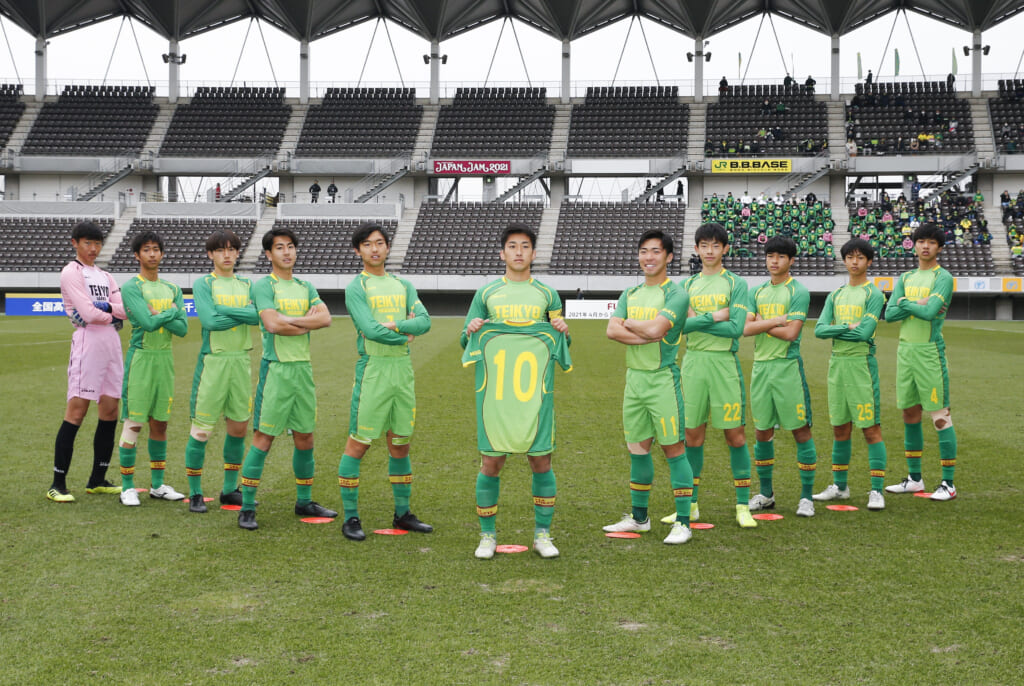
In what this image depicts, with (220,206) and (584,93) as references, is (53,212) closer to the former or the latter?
(220,206)

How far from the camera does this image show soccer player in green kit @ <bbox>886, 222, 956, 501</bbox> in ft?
22.9

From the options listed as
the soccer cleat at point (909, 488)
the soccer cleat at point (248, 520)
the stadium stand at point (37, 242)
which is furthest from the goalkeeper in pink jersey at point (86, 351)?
the stadium stand at point (37, 242)

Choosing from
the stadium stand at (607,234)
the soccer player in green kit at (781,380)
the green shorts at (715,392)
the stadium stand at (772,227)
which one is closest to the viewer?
the green shorts at (715,392)

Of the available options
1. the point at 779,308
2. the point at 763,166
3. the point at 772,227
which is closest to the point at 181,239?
the point at 772,227

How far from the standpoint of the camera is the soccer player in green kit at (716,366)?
5.98m

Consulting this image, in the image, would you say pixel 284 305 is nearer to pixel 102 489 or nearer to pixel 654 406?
pixel 102 489

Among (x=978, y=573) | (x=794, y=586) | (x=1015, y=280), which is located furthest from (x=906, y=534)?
(x=1015, y=280)

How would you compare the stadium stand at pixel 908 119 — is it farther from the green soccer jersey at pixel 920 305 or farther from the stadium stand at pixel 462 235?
the green soccer jersey at pixel 920 305

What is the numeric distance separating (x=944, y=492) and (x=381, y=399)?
4.60 meters

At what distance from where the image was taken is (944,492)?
22.7 ft

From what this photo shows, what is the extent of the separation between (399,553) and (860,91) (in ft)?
166

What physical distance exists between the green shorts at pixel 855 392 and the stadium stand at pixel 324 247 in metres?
32.8

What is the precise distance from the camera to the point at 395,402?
584 centimetres

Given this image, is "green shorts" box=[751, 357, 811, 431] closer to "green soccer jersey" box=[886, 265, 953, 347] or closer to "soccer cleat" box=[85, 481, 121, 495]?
"green soccer jersey" box=[886, 265, 953, 347]
